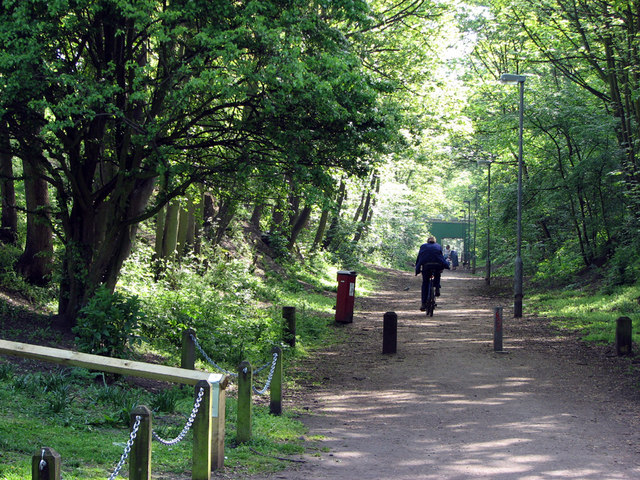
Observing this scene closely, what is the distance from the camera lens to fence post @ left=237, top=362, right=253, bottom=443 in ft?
22.3

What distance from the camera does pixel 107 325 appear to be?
9273mm

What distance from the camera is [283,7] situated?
10.1 meters

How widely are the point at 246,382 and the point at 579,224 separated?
22.6 metres

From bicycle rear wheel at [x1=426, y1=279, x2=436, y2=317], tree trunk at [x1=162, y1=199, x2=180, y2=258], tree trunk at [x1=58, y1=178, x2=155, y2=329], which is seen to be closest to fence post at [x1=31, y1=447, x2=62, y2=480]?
tree trunk at [x1=58, y1=178, x2=155, y2=329]

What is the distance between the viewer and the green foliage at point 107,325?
9.19 meters

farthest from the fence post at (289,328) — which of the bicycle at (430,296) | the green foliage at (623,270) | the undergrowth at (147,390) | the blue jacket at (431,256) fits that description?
the green foliage at (623,270)

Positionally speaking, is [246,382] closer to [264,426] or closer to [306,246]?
[264,426]

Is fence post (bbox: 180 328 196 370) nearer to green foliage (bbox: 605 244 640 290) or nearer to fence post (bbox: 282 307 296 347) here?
fence post (bbox: 282 307 296 347)

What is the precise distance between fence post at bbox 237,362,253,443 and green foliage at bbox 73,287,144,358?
295 centimetres

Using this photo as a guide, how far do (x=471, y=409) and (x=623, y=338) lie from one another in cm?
509

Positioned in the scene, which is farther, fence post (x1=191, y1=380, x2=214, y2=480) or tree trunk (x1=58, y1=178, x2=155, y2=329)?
tree trunk (x1=58, y1=178, x2=155, y2=329)

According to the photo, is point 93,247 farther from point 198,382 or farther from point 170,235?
point 198,382

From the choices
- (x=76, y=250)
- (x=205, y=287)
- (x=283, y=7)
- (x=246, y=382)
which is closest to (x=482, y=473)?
(x=246, y=382)

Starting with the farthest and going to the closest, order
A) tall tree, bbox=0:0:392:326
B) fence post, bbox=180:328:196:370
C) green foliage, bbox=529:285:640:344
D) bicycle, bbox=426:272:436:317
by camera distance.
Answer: bicycle, bbox=426:272:436:317 → green foliage, bbox=529:285:640:344 → fence post, bbox=180:328:196:370 → tall tree, bbox=0:0:392:326
